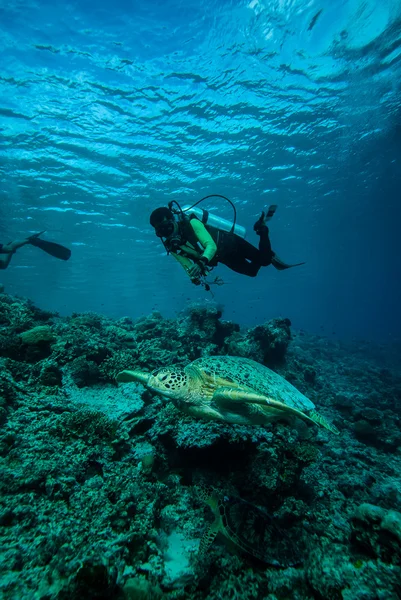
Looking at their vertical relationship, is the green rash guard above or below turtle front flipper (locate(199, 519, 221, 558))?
above

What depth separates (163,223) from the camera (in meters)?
4.91

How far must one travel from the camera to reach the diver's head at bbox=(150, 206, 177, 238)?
492cm

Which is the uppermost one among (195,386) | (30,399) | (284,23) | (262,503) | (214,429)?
(284,23)

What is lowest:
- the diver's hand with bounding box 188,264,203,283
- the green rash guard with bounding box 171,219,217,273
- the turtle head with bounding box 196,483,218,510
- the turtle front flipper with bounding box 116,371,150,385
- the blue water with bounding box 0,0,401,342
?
the turtle head with bounding box 196,483,218,510

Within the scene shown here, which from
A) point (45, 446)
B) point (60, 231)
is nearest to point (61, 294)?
point (60, 231)

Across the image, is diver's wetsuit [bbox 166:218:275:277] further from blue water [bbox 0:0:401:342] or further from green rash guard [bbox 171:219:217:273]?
blue water [bbox 0:0:401:342]

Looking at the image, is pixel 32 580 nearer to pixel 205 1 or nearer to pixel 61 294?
pixel 205 1

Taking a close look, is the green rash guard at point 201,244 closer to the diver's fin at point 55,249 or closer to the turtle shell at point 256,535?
the turtle shell at point 256,535

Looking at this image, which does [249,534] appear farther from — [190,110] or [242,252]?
[190,110]

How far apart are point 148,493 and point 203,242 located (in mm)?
4016

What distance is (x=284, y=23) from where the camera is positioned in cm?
998

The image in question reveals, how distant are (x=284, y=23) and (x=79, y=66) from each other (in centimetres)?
833

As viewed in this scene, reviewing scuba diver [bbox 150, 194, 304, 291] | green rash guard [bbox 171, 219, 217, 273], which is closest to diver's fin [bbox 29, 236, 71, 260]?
scuba diver [bbox 150, 194, 304, 291]

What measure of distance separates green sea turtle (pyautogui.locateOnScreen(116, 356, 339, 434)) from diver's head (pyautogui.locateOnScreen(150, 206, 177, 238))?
2689mm
